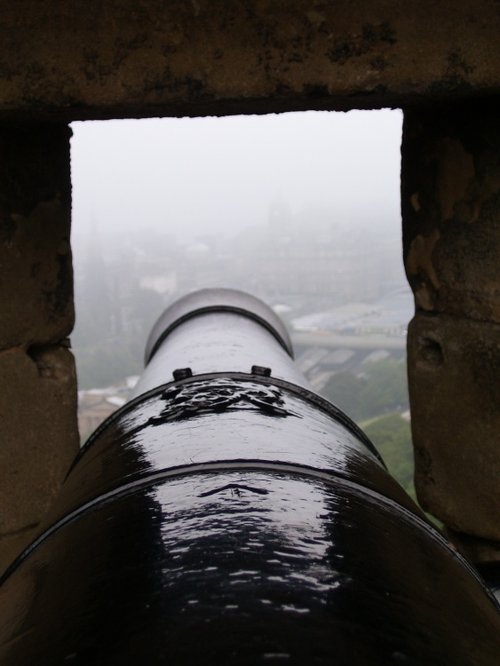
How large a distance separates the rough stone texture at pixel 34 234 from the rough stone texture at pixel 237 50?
1.83ft

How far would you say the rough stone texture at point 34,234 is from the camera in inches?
105

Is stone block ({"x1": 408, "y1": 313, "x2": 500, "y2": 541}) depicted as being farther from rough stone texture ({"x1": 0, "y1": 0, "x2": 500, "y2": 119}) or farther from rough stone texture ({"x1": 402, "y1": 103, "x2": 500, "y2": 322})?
rough stone texture ({"x1": 0, "y1": 0, "x2": 500, "y2": 119})

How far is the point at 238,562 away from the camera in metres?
1.04

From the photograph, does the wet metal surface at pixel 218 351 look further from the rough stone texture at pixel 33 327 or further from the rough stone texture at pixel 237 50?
the rough stone texture at pixel 237 50

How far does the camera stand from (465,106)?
2510 millimetres

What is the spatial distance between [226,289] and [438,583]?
2740mm

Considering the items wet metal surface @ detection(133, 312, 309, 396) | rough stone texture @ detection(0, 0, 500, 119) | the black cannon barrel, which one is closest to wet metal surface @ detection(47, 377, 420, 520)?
the black cannon barrel

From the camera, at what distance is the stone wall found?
2.05 metres

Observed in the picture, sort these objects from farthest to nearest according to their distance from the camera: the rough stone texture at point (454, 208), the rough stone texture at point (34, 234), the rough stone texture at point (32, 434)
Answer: the rough stone texture at point (32, 434) → the rough stone texture at point (34, 234) → the rough stone texture at point (454, 208)

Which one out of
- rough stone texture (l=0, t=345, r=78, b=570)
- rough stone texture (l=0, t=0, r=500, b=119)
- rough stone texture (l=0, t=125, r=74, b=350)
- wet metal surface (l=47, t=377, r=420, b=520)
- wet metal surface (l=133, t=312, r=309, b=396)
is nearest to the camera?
wet metal surface (l=47, t=377, r=420, b=520)

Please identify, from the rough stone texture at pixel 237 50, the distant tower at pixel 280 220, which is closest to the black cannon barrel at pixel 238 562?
the rough stone texture at pixel 237 50

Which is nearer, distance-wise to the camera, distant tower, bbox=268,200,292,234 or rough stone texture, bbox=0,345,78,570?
rough stone texture, bbox=0,345,78,570

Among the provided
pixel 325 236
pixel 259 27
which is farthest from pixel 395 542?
pixel 325 236

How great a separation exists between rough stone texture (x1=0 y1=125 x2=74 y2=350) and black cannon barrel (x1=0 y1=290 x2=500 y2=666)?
1.08 m
